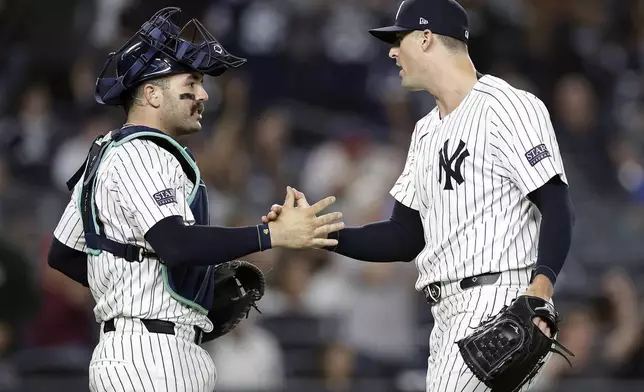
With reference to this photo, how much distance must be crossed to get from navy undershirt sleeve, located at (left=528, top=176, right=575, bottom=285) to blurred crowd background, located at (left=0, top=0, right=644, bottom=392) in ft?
11.3

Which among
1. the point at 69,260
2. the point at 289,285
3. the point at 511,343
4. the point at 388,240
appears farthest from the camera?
the point at 289,285

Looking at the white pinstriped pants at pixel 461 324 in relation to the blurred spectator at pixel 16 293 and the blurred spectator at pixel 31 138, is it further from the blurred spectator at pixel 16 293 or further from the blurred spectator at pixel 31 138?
the blurred spectator at pixel 31 138

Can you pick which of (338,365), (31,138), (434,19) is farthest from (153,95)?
(31,138)

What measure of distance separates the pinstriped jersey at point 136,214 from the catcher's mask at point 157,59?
27 centimetres

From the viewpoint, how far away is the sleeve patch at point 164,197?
4.22 m

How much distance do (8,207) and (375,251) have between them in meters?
4.59

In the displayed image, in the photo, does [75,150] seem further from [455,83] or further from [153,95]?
[455,83]

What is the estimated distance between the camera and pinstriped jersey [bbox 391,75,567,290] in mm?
4285

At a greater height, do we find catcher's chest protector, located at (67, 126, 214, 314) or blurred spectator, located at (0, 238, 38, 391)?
catcher's chest protector, located at (67, 126, 214, 314)

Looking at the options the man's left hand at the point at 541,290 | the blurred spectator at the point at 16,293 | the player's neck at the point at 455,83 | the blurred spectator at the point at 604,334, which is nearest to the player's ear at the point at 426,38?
the player's neck at the point at 455,83

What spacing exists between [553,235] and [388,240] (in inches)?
36.0

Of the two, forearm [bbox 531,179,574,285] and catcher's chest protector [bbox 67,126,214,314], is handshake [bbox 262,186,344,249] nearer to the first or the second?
catcher's chest protector [bbox 67,126,214,314]

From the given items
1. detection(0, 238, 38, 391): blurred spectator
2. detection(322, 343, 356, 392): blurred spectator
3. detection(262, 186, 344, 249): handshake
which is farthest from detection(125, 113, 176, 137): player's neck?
detection(0, 238, 38, 391): blurred spectator

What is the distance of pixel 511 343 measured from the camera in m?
4.10
